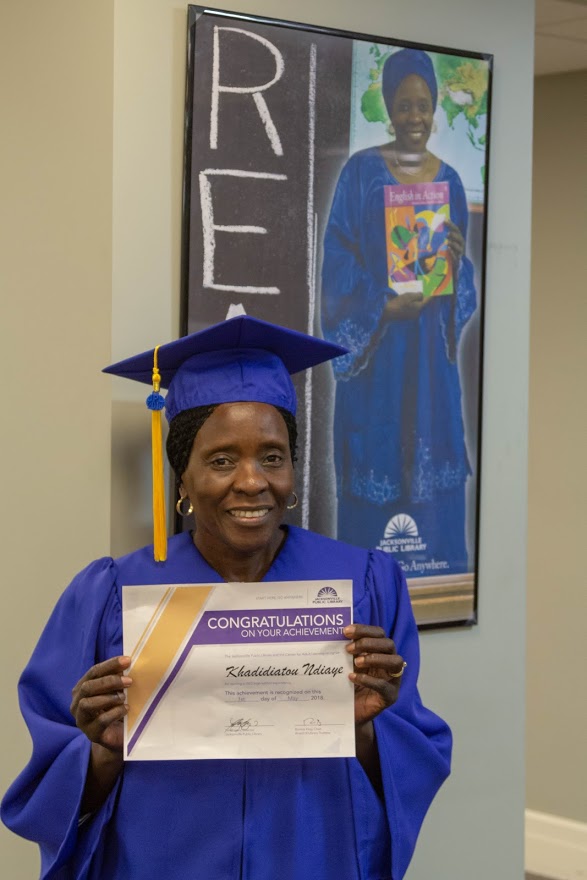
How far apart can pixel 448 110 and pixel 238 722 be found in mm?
1361

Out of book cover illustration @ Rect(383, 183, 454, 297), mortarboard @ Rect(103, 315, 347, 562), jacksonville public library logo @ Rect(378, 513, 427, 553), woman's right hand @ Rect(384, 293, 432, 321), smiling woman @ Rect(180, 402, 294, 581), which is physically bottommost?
jacksonville public library logo @ Rect(378, 513, 427, 553)

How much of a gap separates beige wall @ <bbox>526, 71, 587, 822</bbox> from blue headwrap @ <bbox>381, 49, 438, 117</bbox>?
69.4 inches

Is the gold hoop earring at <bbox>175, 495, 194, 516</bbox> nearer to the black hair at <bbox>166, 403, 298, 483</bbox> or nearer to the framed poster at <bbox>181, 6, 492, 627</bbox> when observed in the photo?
the black hair at <bbox>166, 403, 298, 483</bbox>

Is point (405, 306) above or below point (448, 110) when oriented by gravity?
below

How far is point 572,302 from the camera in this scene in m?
4.09

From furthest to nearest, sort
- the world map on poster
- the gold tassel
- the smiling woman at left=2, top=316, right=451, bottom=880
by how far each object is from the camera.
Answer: the world map on poster
the gold tassel
the smiling woman at left=2, top=316, right=451, bottom=880

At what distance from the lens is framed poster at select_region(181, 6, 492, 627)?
2.20 m

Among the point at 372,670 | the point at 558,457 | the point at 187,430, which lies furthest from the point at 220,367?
the point at 558,457

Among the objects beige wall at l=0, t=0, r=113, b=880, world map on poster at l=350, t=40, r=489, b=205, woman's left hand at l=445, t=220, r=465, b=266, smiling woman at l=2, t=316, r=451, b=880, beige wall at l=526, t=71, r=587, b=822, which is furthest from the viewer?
beige wall at l=526, t=71, r=587, b=822

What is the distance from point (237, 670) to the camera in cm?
170

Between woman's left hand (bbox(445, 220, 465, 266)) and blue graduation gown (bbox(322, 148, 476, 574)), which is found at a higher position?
woman's left hand (bbox(445, 220, 465, 266))

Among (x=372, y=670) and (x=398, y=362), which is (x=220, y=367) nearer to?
(x=372, y=670)

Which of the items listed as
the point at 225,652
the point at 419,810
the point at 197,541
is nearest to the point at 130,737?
the point at 225,652

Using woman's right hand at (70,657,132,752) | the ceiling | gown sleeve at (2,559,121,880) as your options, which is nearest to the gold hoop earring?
gown sleeve at (2,559,121,880)
